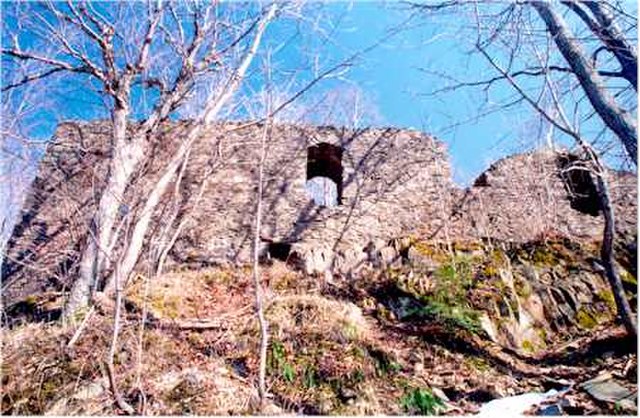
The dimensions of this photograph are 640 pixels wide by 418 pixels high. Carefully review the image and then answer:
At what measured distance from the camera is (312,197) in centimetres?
949

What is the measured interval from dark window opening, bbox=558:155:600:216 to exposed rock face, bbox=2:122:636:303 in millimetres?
31

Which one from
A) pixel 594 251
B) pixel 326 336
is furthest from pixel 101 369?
pixel 594 251

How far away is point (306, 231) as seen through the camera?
9094 millimetres

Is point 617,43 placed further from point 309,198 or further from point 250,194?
point 250,194

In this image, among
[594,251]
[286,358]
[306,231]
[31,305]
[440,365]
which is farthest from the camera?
[306,231]

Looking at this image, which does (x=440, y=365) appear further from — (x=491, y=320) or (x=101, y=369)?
(x=101, y=369)

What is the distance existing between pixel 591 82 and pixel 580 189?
22.2 feet

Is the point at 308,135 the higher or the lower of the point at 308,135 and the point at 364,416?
the higher

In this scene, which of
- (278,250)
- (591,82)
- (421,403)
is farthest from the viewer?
(278,250)

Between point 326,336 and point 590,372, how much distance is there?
2.72m

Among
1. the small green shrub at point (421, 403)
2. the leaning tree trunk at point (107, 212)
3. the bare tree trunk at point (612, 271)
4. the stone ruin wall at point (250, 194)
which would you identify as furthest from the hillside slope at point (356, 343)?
the stone ruin wall at point (250, 194)

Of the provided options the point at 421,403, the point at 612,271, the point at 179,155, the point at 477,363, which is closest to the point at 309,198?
the point at 179,155

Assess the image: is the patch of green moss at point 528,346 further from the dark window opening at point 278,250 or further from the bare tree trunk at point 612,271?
the dark window opening at point 278,250

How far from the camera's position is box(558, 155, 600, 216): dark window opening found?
32.5 ft
